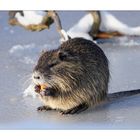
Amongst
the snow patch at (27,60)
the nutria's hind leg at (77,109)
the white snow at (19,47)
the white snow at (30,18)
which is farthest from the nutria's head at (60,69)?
the white snow at (30,18)

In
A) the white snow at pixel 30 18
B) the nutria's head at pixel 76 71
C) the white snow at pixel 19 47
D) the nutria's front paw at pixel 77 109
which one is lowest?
the white snow at pixel 19 47

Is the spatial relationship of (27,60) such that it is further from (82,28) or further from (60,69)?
(60,69)

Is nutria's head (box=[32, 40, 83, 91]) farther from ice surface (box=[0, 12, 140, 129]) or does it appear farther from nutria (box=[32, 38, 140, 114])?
ice surface (box=[0, 12, 140, 129])

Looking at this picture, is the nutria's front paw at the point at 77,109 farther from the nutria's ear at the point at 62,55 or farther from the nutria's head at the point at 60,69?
the nutria's ear at the point at 62,55

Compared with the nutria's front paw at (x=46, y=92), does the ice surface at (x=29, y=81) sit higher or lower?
lower

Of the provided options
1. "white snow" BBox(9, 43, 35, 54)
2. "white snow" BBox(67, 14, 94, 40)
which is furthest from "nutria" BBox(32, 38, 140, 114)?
"white snow" BBox(67, 14, 94, 40)

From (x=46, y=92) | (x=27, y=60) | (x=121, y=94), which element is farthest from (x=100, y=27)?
(x=46, y=92)
